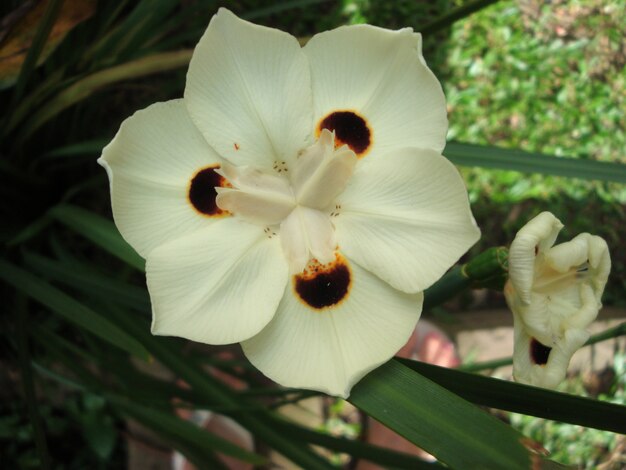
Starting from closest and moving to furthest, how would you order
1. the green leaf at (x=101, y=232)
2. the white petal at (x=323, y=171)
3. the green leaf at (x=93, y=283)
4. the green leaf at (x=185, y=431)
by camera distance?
1. the white petal at (x=323, y=171)
2. the green leaf at (x=101, y=232)
3. the green leaf at (x=93, y=283)
4. the green leaf at (x=185, y=431)

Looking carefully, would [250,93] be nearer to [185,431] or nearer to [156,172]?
[156,172]

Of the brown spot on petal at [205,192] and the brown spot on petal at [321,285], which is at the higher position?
the brown spot on petal at [205,192]

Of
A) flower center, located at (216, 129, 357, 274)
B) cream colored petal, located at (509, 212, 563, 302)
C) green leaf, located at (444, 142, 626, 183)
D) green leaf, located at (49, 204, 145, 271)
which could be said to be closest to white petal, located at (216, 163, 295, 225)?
flower center, located at (216, 129, 357, 274)

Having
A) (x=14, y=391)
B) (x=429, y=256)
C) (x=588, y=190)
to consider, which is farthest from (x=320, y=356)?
(x=588, y=190)

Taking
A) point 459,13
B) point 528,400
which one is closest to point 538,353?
point 528,400

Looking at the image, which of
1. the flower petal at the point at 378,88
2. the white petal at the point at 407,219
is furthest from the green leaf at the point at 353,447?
the flower petal at the point at 378,88

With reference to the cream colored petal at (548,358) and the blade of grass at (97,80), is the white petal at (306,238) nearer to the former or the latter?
the cream colored petal at (548,358)

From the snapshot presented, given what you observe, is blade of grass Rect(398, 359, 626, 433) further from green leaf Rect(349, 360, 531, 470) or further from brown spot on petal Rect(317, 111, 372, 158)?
brown spot on petal Rect(317, 111, 372, 158)
